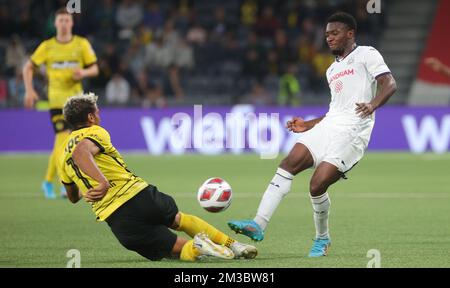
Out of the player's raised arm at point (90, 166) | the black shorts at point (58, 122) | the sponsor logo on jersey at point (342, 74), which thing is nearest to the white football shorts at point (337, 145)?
the sponsor logo on jersey at point (342, 74)

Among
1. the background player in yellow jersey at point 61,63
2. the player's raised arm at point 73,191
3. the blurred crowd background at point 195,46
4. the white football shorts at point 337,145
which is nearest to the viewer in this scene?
the player's raised arm at point 73,191

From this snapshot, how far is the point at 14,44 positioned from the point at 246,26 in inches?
266

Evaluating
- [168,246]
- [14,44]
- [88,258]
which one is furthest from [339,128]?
[14,44]

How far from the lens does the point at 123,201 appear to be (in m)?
8.07

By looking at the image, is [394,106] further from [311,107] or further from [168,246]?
[168,246]

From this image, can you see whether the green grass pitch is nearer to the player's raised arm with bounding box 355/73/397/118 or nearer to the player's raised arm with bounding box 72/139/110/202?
the player's raised arm with bounding box 72/139/110/202

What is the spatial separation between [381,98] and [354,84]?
18.0 inches

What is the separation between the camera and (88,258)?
843 cm

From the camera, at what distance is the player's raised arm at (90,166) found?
7.73m

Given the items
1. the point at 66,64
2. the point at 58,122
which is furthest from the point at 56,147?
the point at 66,64

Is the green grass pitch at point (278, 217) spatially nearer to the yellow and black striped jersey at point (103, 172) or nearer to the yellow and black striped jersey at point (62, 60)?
the yellow and black striped jersey at point (103, 172)

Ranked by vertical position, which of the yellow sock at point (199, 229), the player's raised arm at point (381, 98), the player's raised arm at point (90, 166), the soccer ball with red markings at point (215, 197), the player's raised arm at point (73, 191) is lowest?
the yellow sock at point (199, 229)

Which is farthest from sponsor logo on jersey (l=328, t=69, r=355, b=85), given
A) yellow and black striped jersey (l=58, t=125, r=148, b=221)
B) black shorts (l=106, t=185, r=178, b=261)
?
yellow and black striped jersey (l=58, t=125, r=148, b=221)

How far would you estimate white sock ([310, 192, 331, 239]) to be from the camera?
8570mm
